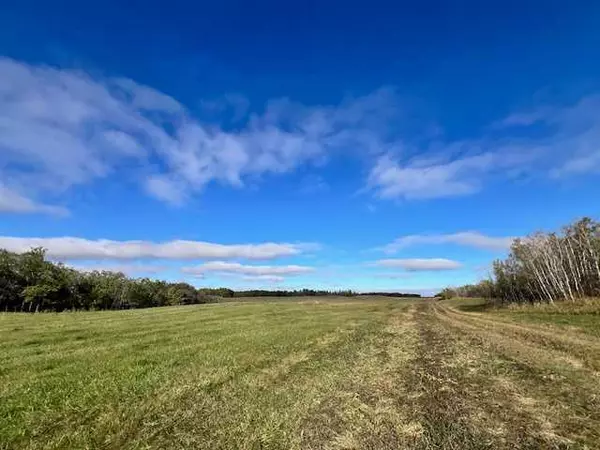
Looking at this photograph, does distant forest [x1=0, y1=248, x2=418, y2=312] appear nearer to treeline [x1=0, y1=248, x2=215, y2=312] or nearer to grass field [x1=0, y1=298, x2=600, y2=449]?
treeline [x1=0, y1=248, x2=215, y2=312]

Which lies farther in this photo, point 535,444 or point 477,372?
point 477,372

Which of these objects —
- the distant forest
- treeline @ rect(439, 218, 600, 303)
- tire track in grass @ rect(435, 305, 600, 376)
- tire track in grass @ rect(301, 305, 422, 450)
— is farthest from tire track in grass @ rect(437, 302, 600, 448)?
the distant forest

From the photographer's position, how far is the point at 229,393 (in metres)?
10.4

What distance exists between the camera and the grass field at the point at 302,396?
726 cm

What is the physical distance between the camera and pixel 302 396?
10.0 m

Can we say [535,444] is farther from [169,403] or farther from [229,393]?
[169,403]

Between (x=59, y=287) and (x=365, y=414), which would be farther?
(x=59, y=287)

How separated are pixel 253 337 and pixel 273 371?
361 inches

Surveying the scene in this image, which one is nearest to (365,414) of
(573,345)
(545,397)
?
(545,397)

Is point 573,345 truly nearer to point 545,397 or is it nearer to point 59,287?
point 545,397

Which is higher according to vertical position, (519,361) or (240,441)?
(519,361)

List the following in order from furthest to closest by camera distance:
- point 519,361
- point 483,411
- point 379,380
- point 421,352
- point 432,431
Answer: point 421,352 → point 519,361 → point 379,380 → point 483,411 → point 432,431

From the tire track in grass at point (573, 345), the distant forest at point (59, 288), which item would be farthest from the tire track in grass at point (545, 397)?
the distant forest at point (59, 288)

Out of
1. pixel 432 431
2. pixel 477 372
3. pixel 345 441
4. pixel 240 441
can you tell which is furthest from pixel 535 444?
pixel 477 372
